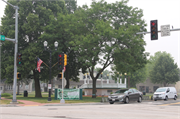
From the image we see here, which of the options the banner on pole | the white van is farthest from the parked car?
the banner on pole

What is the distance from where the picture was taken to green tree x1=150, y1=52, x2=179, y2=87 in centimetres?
7062

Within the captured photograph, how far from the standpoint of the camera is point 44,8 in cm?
3491

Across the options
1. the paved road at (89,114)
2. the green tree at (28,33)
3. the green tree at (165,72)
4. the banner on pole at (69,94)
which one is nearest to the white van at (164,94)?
the banner on pole at (69,94)

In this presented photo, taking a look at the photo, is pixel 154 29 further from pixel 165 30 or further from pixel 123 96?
pixel 123 96

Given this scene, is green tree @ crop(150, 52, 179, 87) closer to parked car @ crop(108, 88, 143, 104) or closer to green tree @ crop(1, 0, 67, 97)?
green tree @ crop(1, 0, 67, 97)

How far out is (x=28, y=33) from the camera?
111 feet

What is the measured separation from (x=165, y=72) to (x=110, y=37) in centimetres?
4867

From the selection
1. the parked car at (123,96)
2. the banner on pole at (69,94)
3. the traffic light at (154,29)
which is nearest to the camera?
the traffic light at (154,29)

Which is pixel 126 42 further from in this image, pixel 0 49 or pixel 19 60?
pixel 0 49

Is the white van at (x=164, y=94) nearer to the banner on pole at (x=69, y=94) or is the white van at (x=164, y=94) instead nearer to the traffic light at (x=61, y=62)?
the banner on pole at (x=69, y=94)

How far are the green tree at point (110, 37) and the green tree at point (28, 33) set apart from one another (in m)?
5.46

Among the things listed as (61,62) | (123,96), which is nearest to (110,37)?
(61,62)

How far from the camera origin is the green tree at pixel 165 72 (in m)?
70.6

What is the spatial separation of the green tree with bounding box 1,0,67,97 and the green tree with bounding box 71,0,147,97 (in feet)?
17.9
